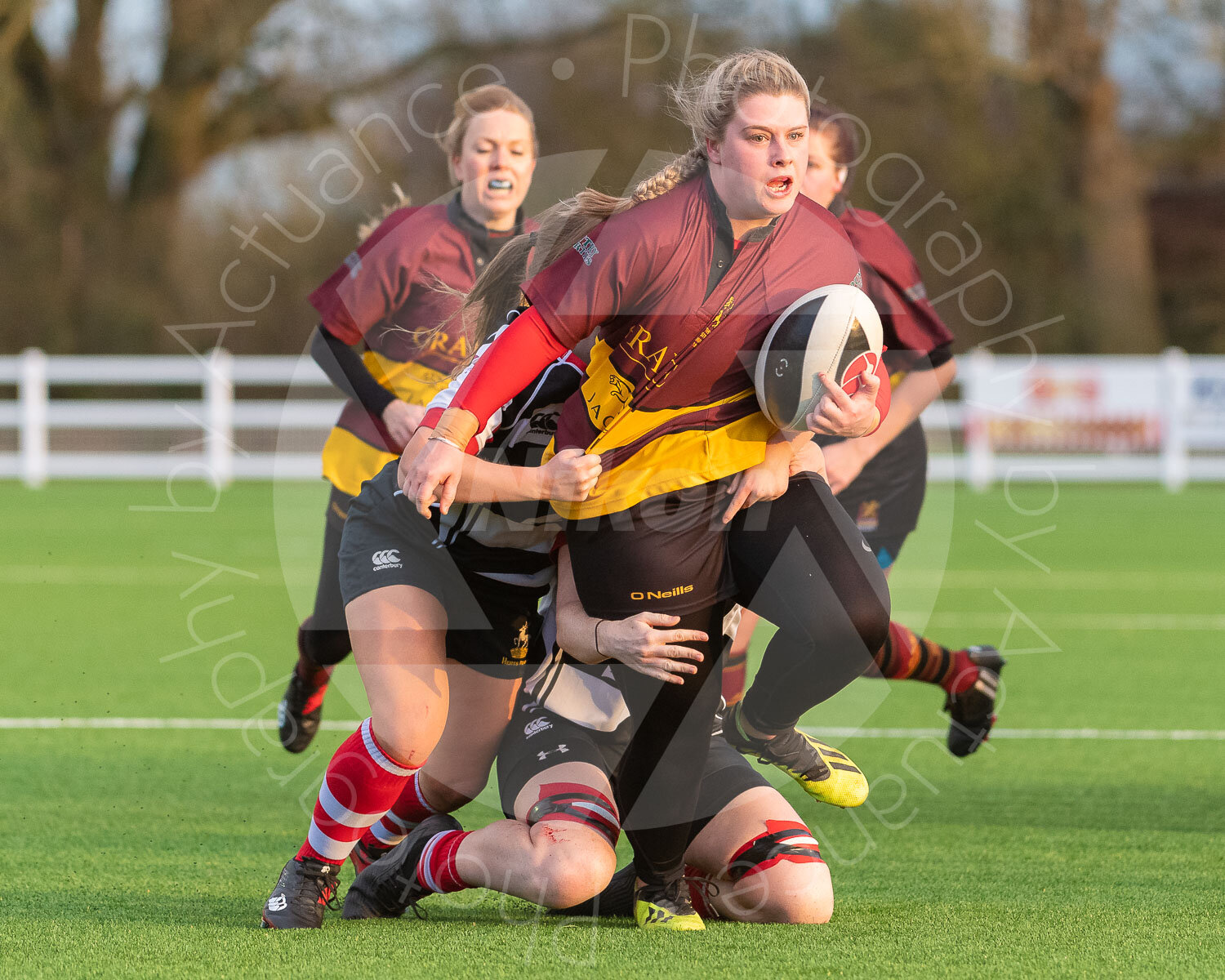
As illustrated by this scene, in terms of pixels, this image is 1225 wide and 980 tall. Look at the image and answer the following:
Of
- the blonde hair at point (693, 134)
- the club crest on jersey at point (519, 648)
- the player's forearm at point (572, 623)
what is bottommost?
the club crest on jersey at point (519, 648)

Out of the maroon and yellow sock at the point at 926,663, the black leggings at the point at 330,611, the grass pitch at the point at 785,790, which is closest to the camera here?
the grass pitch at the point at 785,790

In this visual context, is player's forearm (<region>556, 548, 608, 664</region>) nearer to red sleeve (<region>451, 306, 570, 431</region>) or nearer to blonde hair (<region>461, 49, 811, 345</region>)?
red sleeve (<region>451, 306, 570, 431</region>)

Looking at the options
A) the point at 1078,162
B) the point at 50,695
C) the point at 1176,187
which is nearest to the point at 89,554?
the point at 50,695

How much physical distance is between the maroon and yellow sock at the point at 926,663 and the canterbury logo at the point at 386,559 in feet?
6.04

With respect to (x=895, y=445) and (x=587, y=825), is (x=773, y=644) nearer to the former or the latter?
(x=587, y=825)

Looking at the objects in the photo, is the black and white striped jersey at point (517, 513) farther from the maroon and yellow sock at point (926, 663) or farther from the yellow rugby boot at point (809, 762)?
the maroon and yellow sock at point (926, 663)

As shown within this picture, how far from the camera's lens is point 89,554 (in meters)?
10.9

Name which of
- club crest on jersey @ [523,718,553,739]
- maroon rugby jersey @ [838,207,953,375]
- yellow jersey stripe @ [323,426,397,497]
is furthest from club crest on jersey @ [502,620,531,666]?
maroon rugby jersey @ [838,207,953,375]

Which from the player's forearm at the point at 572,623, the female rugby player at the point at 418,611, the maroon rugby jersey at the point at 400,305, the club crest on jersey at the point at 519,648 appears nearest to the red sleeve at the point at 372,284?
the maroon rugby jersey at the point at 400,305

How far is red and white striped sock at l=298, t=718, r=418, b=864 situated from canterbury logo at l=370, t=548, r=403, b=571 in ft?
1.14

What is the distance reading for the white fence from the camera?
1653 centimetres

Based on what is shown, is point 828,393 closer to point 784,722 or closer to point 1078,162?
point 784,722

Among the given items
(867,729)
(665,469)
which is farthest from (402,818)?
(867,729)

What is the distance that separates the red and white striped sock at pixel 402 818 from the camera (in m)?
3.61
